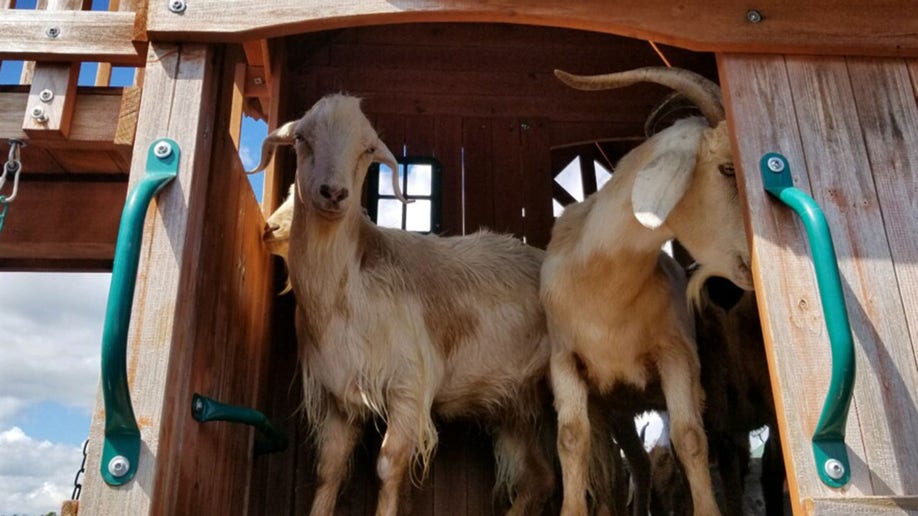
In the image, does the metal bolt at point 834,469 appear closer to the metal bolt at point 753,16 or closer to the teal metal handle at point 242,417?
the metal bolt at point 753,16

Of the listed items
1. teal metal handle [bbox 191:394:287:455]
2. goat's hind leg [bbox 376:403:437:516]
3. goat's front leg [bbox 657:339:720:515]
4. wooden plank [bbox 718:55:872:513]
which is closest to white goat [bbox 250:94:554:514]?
goat's hind leg [bbox 376:403:437:516]

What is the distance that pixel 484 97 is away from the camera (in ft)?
15.9

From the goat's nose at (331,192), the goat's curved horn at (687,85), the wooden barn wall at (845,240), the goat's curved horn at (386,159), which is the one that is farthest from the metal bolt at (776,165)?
the goat's curved horn at (386,159)

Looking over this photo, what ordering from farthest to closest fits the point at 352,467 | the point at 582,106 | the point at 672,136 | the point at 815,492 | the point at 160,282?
the point at 582,106 < the point at 352,467 < the point at 672,136 < the point at 160,282 < the point at 815,492

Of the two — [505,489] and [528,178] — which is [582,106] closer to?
[528,178]

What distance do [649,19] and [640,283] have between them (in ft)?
3.46

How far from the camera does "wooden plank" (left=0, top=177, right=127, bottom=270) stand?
3799 millimetres

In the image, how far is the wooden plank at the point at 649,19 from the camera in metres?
2.57

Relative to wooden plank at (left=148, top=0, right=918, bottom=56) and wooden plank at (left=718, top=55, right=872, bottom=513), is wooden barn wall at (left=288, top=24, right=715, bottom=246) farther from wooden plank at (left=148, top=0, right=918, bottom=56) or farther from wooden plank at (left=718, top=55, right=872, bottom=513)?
wooden plank at (left=718, top=55, right=872, bottom=513)

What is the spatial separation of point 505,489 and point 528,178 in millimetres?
1765

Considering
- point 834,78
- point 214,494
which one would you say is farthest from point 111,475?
point 834,78

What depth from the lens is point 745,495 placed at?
490 centimetres

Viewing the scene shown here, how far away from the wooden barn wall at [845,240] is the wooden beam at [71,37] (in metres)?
1.92

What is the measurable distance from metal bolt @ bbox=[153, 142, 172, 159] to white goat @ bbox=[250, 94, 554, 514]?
78cm
